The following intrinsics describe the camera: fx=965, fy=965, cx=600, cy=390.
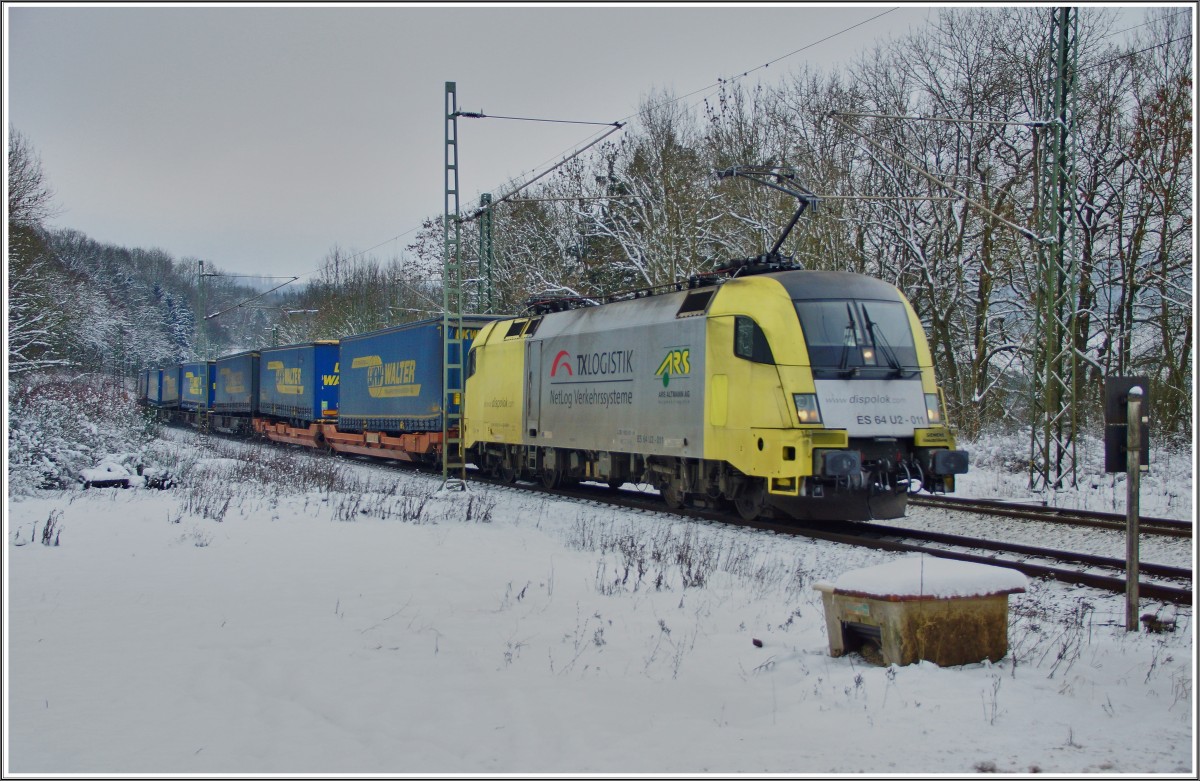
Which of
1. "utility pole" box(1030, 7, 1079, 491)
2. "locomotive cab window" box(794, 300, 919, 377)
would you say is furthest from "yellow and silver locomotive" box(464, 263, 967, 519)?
"utility pole" box(1030, 7, 1079, 491)

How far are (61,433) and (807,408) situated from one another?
12386 mm

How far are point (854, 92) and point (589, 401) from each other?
17599 millimetres

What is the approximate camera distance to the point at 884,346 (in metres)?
12.4

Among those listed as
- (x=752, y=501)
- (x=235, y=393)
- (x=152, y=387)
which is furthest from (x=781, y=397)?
(x=152, y=387)

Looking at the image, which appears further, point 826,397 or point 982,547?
point 826,397

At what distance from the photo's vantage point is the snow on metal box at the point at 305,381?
2952cm

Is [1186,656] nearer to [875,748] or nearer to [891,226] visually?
[875,748]

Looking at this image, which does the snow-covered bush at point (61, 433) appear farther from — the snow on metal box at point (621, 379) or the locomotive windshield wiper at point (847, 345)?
the locomotive windshield wiper at point (847, 345)

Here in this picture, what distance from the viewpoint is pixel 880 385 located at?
12188mm

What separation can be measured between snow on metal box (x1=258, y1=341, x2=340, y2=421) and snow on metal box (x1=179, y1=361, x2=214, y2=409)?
10915 millimetres

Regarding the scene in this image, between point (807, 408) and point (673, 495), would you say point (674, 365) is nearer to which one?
point (673, 495)

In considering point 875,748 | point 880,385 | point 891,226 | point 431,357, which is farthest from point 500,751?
point 891,226

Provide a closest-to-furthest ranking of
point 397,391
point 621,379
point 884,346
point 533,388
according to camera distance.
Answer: point 884,346
point 621,379
point 533,388
point 397,391

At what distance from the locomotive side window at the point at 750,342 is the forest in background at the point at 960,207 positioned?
851 cm
